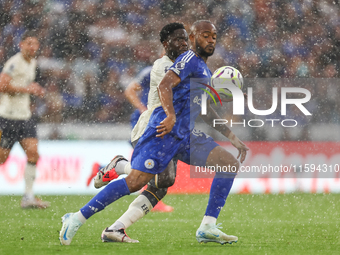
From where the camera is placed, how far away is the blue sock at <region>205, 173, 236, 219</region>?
3.69 metres

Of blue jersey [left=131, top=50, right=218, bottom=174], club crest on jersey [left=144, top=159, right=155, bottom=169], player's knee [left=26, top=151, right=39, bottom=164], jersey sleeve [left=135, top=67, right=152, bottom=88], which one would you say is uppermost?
jersey sleeve [left=135, top=67, right=152, bottom=88]

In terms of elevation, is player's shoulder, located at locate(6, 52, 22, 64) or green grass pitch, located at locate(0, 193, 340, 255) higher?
player's shoulder, located at locate(6, 52, 22, 64)

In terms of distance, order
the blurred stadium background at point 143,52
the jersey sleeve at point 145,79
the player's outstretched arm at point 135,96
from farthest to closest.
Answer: the blurred stadium background at point 143,52 < the player's outstretched arm at point 135,96 < the jersey sleeve at point 145,79

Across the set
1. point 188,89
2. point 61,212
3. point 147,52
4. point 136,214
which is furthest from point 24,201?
point 147,52

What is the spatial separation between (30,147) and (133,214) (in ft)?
9.33

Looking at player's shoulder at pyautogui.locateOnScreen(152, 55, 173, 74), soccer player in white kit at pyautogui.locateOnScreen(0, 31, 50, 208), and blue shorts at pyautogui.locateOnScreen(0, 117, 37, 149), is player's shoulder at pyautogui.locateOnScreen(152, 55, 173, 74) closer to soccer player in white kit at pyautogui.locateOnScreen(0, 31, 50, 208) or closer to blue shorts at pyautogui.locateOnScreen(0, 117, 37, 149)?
soccer player in white kit at pyautogui.locateOnScreen(0, 31, 50, 208)

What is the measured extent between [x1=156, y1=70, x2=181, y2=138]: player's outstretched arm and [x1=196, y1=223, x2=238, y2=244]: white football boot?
0.75m

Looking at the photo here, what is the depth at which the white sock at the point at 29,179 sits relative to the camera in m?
6.14

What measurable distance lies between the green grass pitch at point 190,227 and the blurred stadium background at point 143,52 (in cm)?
196

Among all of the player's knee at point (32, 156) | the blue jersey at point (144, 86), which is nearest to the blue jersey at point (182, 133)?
the blue jersey at point (144, 86)

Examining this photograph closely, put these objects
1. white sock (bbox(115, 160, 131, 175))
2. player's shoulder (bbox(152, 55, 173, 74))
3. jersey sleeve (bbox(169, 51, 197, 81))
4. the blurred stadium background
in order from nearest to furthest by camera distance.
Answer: jersey sleeve (bbox(169, 51, 197, 81)) < white sock (bbox(115, 160, 131, 175)) < player's shoulder (bbox(152, 55, 173, 74)) < the blurred stadium background

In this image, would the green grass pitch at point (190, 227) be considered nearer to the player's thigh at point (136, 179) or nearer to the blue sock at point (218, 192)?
the blue sock at point (218, 192)

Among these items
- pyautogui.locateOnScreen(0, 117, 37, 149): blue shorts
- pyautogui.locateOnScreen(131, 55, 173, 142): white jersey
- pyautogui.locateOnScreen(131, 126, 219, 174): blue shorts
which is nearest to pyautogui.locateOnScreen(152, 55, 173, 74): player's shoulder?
pyautogui.locateOnScreen(131, 55, 173, 142): white jersey

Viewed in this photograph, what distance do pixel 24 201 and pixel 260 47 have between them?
6740 millimetres
